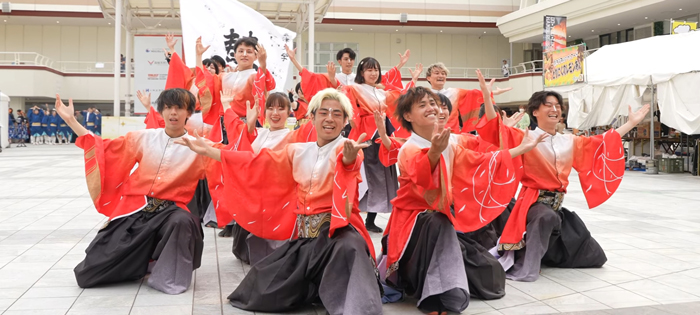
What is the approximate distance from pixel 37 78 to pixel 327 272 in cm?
2598

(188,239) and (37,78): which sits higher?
(37,78)

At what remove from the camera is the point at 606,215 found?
731 cm

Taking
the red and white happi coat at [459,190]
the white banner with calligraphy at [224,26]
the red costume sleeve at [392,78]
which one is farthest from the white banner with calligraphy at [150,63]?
the red and white happi coat at [459,190]

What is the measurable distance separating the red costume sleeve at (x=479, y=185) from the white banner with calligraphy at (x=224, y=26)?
6.51 m

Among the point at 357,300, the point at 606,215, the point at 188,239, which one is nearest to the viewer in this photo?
the point at 357,300

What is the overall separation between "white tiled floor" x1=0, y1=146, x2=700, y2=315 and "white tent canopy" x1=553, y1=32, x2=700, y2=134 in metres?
4.44

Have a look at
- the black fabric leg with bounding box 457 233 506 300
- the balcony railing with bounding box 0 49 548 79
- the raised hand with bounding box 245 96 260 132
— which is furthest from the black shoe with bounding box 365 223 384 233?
the balcony railing with bounding box 0 49 548 79

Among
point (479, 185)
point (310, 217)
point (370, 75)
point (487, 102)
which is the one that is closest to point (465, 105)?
point (370, 75)

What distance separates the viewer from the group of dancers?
133 inches

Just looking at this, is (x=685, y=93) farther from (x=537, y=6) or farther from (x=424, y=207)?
(x=537, y=6)

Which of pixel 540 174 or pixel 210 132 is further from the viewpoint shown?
pixel 210 132

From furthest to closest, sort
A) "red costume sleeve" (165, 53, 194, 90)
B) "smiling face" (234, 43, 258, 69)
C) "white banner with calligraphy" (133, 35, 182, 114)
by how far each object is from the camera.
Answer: "white banner with calligraphy" (133, 35, 182, 114)
"smiling face" (234, 43, 258, 69)
"red costume sleeve" (165, 53, 194, 90)

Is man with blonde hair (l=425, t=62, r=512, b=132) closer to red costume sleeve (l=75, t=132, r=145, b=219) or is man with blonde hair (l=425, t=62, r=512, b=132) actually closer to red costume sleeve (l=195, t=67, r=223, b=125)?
red costume sleeve (l=195, t=67, r=223, b=125)

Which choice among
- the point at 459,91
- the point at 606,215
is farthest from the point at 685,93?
the point at 459,91
